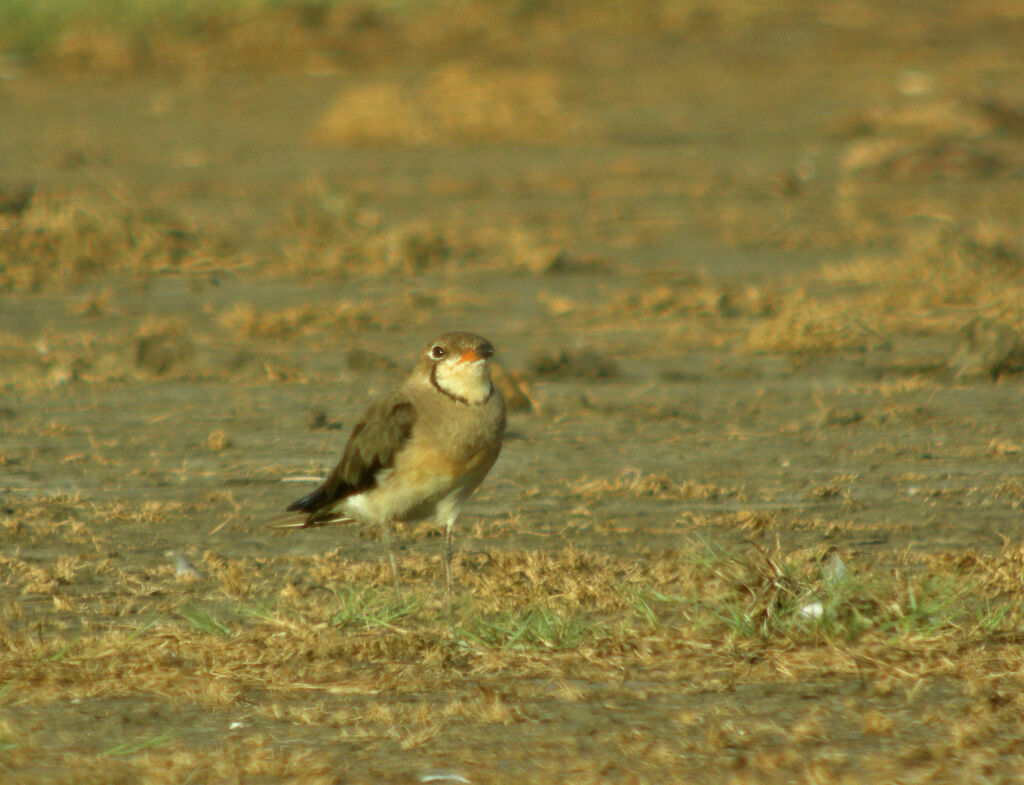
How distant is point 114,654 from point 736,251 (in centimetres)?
952

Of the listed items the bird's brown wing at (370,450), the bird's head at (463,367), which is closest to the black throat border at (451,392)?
the bird's head at (463,367)

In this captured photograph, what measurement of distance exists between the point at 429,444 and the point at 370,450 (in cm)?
25

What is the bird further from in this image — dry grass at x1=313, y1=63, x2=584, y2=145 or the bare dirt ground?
dry grass at x1=313, y1=63, x2=584, y2=145

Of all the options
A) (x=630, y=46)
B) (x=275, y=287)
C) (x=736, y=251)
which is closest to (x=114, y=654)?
(x=275, y=287)

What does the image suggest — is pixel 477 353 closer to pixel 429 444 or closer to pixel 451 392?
pixel 451 392

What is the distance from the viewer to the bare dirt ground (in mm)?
4840

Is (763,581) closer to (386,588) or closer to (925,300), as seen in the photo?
(386,588)

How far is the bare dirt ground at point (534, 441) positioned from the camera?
4.84 m

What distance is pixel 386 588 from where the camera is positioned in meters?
6.15

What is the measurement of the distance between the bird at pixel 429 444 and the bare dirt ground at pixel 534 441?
10.9 inches

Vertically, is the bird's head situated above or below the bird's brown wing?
above

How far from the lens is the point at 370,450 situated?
6.19 meters

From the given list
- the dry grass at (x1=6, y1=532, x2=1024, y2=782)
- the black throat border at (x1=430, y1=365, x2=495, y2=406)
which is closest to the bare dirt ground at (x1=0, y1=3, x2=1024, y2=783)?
the dry grass at (x1=6, y1=532, x2=1024, y2=782)

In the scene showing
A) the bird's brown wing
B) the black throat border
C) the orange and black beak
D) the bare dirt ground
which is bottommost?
the bare dirt ground
